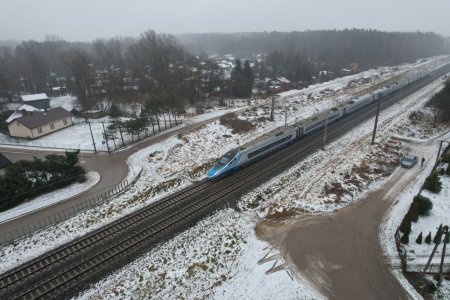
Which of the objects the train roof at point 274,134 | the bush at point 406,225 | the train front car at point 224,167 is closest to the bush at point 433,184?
the bush at point 406,225

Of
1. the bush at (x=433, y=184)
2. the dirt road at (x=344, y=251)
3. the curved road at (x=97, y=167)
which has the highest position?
the curved road at (x=97, y=167)

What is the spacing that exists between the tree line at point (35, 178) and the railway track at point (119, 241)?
1159 cm

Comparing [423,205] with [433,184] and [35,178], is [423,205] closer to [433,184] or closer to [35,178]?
[433,184]

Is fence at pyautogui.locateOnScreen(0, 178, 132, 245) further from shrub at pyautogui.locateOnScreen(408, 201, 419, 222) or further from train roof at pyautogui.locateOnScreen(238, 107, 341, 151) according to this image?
shrub at pyautogui.locateOnScreen(408, 201, 419, 222)

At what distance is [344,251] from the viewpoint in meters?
23.5

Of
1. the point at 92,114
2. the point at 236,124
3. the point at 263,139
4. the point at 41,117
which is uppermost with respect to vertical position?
the point at 41,117

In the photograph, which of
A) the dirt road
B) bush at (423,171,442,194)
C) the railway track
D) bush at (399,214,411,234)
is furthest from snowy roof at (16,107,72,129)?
bush at (423,171,442,194)

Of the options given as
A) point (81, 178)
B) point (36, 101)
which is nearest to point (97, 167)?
point (81, 178)

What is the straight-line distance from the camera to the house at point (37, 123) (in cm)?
5459

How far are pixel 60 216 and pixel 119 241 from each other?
8667mm

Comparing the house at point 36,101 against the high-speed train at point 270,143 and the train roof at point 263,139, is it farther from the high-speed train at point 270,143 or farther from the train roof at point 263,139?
the high-speed train at point 270,143

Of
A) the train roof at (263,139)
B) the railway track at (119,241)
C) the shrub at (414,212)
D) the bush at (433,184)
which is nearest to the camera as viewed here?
the railway track at (119,241)

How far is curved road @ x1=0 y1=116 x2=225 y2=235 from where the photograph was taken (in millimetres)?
28844

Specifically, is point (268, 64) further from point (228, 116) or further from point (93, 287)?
point (93, 287)
